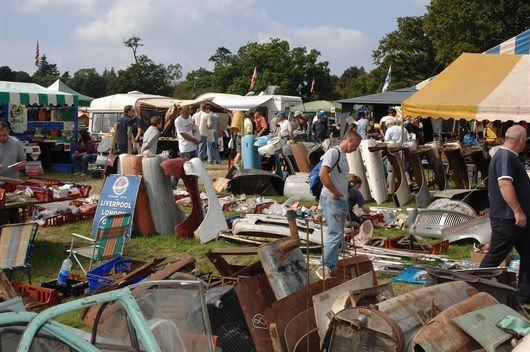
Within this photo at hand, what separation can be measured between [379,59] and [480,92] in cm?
5267

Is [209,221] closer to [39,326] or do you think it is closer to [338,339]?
[338,339]

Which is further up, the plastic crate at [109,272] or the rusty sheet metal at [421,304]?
the rusty sheet metal at [421,304]

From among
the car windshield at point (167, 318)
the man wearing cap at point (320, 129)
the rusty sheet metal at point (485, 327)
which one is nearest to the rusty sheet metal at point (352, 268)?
the rusty sheet metal at point (485, 327)

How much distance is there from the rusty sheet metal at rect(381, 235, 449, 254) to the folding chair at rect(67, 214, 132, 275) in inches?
149

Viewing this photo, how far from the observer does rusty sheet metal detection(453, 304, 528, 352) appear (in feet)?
14.5

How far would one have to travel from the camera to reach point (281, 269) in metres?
5.86

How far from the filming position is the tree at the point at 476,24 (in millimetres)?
40562

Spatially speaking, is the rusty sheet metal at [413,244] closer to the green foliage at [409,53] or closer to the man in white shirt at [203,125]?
the man in white shirt at [203,125]

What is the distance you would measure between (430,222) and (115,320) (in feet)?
24.4

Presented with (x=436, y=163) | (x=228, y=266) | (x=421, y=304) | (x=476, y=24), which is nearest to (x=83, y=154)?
(x=436, y=163)

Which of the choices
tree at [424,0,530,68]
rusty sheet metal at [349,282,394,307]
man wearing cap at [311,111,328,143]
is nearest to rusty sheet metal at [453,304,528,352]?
rusty sheet metal at [349,282,394,307]

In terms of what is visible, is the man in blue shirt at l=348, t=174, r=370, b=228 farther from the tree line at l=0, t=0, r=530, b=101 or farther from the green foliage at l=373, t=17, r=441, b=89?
the green foliage at l=373, t=17, r=441, b=89

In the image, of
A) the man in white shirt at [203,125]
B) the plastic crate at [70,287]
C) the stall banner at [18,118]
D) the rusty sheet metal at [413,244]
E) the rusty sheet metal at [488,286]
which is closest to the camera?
the rusty sheet metal at [488,286]

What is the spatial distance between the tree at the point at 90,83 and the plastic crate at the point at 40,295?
9549cm
